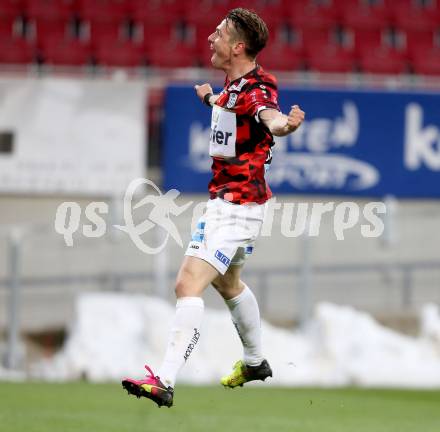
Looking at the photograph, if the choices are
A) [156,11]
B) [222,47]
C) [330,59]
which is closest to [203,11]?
[156,11]

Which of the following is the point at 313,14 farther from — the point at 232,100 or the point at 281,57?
the point at 232,100

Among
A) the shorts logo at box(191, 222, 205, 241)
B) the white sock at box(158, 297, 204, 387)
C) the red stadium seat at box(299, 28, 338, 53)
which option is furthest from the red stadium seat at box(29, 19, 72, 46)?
the white sock at box(158, 297, 204, 387)

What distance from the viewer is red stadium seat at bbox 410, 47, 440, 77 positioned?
1338 centimetres

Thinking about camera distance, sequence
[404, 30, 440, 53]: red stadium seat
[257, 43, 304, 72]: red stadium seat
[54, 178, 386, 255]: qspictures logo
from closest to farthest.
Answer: [54, 178, 386, 255]: qspictures logo
[257, 43, 304, 72]: red stadium seat
[404, 30, 440, 53]: red stadium seat

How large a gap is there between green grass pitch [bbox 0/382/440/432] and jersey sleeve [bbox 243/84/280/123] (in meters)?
1.80

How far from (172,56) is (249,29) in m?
7.63

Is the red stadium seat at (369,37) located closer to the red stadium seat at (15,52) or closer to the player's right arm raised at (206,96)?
the red stadium seat at (15,52)

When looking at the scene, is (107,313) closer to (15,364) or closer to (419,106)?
(15,364)

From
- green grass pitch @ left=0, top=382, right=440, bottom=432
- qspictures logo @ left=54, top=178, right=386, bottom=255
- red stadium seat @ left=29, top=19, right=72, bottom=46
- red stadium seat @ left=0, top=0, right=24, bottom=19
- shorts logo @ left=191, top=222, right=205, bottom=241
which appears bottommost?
green grass pitch @ left=0, top=382, right=440, bottom=432

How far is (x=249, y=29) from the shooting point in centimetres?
536

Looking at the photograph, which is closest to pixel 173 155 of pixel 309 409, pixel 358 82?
pixel 358 82

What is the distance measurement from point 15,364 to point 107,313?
101 cm

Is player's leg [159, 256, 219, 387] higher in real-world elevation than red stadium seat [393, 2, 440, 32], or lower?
lower

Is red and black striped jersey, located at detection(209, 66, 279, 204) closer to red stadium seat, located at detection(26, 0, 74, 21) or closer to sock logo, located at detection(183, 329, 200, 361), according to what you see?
sock logo, located at detection(183, 329, 200, 361)
